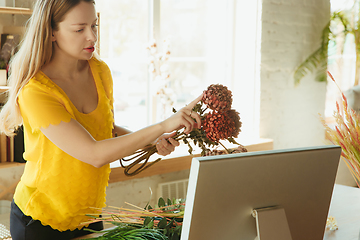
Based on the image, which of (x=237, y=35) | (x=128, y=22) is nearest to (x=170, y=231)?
(x=128, y=22)

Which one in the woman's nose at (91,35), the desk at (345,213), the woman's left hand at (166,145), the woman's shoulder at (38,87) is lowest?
the desk at (345,213)

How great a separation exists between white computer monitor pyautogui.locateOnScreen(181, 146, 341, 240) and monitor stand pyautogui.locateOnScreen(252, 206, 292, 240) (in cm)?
1

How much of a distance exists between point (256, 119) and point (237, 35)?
86 cm

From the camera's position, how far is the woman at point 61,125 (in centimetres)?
114

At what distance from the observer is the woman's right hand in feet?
3.62

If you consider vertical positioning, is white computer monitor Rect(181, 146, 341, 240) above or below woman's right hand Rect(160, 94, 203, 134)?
below

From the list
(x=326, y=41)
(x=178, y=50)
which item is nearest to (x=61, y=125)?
(x=178, y=50)

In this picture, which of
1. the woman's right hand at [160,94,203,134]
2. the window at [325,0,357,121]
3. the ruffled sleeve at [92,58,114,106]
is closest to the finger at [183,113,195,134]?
the woman's right hand at [160,94,203,134]

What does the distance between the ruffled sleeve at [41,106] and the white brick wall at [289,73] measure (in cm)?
261

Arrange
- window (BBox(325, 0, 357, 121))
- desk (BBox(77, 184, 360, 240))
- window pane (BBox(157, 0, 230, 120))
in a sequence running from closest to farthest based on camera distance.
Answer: desk (BBox(77, 184, 360, 240)) < window pane (BBox(157, 0, 230, 120)) < window (BBox(325, 0, 357, 121))

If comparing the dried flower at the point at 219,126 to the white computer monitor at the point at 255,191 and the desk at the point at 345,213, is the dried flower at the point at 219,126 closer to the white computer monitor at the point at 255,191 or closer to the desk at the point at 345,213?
the white computer monitor at the point at 255,191

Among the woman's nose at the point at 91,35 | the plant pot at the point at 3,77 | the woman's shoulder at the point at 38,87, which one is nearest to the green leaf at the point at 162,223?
the woman's shoulder at the point at 38,87

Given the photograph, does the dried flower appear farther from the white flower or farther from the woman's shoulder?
the white flower

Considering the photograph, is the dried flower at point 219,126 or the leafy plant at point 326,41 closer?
the dried flower at point 219,126
